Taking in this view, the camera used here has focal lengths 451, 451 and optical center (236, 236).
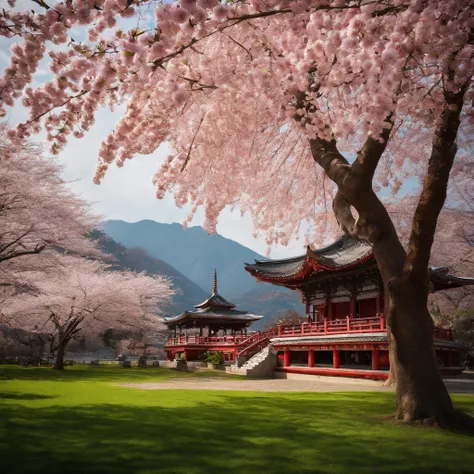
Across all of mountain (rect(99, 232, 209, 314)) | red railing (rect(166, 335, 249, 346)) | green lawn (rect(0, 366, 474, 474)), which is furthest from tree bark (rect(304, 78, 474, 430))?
mountain (rect(99, 232, 209, 314))

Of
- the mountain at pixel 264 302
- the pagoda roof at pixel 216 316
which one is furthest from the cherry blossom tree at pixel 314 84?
the mountain at pixel 264 302

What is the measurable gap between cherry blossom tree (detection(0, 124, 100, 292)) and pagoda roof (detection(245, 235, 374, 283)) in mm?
11139

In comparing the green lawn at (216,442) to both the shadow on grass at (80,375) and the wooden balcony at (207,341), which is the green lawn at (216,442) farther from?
the wooden balcony at (207,341)

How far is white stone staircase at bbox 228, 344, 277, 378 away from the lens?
2395 cm

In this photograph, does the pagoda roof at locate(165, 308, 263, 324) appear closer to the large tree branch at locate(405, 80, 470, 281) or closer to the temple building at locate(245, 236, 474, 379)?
the temple building at locate(245, 236, 474, 379)

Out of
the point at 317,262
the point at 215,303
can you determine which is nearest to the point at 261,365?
the point at 317,262

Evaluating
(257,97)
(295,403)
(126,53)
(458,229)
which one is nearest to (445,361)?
(458,229)

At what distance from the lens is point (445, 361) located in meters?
21.8

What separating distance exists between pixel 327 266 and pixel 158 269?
119099 mm

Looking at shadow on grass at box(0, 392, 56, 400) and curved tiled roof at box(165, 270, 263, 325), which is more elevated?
curved tiled roof at box(165, 270, 263, 325)

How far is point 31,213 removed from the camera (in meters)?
14.9

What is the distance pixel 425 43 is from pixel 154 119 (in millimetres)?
4288

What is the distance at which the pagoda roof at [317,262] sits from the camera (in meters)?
21.8

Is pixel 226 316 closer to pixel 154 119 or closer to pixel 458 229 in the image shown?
pixel 458 229
